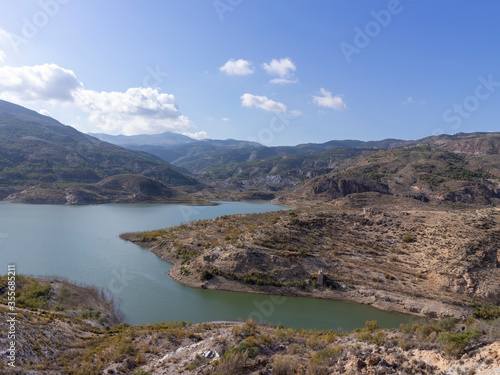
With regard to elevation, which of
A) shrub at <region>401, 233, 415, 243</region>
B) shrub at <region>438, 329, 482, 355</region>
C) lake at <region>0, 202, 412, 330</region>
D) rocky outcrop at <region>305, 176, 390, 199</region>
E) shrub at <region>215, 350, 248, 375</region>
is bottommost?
lake at <region>0, 202, 412, 330</region>

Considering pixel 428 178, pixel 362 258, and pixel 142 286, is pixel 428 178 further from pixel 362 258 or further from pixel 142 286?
pixel 142 286

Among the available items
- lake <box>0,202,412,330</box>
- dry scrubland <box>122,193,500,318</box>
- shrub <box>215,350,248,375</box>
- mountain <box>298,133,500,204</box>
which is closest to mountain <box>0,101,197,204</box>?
lake <box>0,202,412,330</box>

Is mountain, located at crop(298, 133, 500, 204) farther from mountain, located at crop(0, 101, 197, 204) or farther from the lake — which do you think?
mountain, located at crop(0, 101, 197, 204)

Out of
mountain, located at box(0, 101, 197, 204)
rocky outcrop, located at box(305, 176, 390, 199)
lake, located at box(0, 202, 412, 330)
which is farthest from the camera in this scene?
mountain, located at box(0, 101, 197, 204)

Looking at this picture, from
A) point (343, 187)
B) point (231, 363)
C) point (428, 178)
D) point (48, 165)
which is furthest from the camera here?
point (48, 165)

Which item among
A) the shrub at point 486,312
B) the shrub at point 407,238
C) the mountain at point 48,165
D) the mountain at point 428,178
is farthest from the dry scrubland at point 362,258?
the mountain at point 48,165

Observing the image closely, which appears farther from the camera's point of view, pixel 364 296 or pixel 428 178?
pixel 428 178

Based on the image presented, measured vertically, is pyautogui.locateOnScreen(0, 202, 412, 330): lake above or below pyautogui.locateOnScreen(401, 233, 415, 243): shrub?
below

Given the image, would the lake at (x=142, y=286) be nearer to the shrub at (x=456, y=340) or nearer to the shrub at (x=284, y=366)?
the shrub at (x=284, y=366)

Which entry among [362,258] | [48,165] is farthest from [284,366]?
[48,165]
